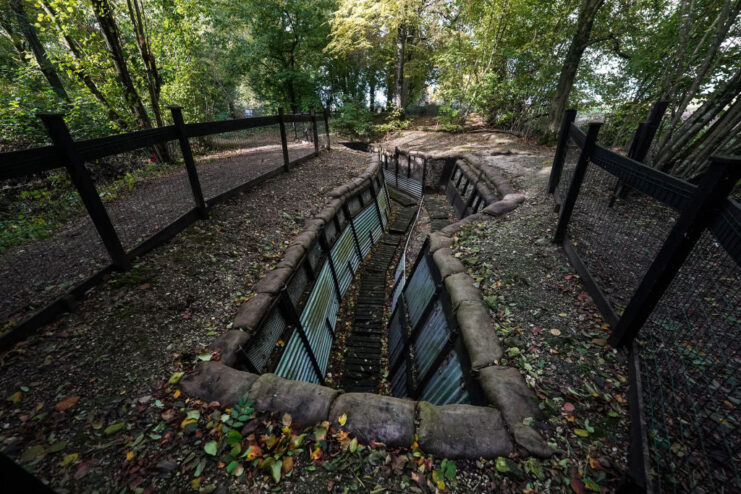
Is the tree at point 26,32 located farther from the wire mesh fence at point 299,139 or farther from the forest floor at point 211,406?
the forest floor at point 211,406

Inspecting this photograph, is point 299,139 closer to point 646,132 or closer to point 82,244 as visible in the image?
point 82,244

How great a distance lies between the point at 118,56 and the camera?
24.2 ft

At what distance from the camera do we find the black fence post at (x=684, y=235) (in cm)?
161

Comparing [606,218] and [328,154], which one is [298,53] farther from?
[606,218]

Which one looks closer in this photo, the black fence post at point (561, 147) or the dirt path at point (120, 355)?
the dirt path at point (120, 355)

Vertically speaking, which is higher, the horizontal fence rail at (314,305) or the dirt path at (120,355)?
the dirt path at (120,355)

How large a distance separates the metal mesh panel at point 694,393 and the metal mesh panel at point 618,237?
453mm

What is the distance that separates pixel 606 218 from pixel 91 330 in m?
6.69

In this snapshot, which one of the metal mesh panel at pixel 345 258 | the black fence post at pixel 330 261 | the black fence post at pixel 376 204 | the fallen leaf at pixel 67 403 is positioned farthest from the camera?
the black fence post at pixel 376 204

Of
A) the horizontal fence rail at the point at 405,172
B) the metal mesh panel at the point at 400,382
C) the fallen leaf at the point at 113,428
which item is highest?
the fallen leaf at the point at 113,428

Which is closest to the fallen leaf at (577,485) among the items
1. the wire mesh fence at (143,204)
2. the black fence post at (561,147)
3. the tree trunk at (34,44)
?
the wire mesh fence at (143,204)

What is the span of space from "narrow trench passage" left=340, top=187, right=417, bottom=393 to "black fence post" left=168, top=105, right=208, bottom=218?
11.3 ft

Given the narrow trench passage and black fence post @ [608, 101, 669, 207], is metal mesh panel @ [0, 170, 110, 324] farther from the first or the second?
black fence post @ [608, 101, 669, 207]

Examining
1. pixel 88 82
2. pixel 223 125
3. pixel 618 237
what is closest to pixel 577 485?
pixel 618 237
